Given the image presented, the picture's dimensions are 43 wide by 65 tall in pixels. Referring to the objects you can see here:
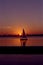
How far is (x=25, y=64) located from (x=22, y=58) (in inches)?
30.1

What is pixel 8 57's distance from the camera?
5.27m

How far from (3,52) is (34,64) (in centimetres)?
168

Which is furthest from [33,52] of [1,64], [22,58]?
[1,64]

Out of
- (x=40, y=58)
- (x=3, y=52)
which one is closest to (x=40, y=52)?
(x=40, y=58)

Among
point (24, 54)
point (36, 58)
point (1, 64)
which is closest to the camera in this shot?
point (1, 64)

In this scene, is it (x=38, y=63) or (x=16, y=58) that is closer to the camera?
(x=38, y=63)

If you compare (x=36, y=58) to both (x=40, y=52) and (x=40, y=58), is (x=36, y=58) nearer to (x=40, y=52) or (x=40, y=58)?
(x=40, y=58)

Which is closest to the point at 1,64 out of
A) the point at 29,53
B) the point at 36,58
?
the point at 36,58

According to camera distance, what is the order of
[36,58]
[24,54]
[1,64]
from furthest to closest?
[24,54]
[36,58]
[1,64]

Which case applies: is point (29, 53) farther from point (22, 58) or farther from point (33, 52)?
point (22, 58)

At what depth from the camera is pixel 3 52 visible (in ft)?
19.2

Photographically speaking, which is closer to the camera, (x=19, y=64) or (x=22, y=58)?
(x=19, y=64)

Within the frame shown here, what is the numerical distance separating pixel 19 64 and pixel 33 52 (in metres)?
1.40

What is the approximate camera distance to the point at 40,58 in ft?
16.7
